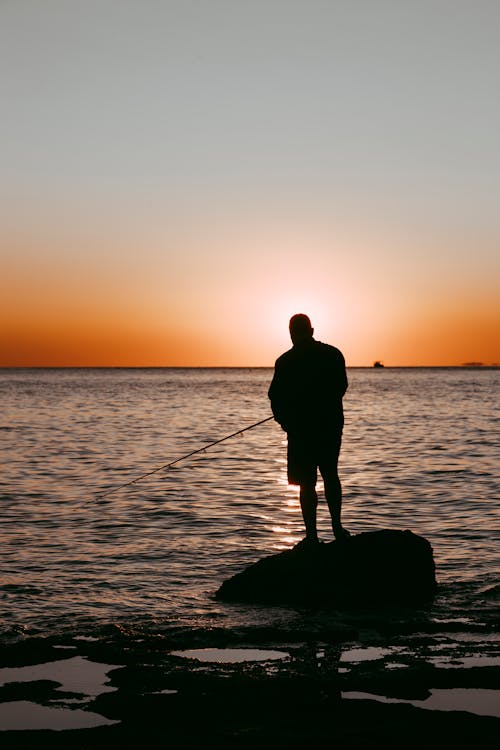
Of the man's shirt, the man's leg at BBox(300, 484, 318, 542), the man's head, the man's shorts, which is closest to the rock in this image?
the man's leg at BBox(300, 484, 318, 542)

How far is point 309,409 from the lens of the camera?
867 cm

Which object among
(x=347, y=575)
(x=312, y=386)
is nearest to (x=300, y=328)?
(x=312, y=386)

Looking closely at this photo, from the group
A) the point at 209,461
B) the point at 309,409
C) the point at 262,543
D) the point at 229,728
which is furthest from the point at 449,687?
the point at 209,461

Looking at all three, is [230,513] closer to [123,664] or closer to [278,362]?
[278,362]

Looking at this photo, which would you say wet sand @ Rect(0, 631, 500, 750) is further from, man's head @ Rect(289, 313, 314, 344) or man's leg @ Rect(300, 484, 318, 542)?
man's head @ Rect(289, 313, 314, 344)

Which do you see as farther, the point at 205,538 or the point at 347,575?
the point at 205,538

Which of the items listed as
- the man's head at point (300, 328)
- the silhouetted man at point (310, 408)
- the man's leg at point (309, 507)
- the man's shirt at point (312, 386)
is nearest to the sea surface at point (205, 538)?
the man's leg at point (309, 507)

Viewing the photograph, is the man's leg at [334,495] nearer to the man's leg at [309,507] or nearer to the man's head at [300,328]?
the man's leg at [309,507]

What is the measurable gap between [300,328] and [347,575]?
7.66 ft

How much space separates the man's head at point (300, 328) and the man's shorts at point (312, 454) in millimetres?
931

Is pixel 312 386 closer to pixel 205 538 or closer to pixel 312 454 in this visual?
pixel 312 454

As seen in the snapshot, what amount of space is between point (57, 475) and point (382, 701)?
14.2 m

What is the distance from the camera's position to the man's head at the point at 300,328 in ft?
28.3

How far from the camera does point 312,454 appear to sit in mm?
8664
